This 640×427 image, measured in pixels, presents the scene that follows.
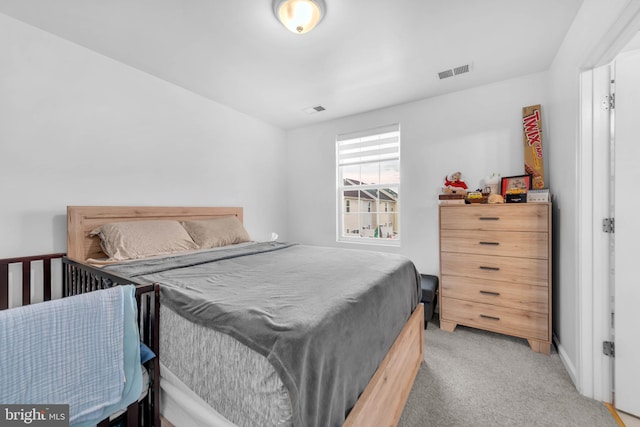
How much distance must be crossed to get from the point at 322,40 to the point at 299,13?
15.7 inches

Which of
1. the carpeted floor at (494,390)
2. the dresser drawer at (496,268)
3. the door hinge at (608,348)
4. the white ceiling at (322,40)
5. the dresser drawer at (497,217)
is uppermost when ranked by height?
the white ceiling at (322,40)

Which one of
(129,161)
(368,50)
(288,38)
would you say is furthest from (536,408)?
(129,161)

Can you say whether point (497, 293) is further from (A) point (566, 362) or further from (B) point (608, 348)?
(B) point (608, 348)

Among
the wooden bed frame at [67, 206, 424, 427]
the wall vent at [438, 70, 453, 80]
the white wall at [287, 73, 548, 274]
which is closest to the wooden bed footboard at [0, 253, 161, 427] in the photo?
the wooden bed frame at [67, 206, 424, 427]

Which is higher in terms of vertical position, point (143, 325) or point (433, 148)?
point (433, 148)

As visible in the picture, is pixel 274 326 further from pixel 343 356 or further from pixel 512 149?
pixel 512 149

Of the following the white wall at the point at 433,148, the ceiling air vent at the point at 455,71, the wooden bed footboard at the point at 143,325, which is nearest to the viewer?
the wooden bed footboard at the point at 143,325

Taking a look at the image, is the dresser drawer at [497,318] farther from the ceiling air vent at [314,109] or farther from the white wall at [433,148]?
the ceiling air vent at [314,109]

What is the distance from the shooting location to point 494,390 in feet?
5.62

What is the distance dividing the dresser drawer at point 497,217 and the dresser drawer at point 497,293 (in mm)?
488

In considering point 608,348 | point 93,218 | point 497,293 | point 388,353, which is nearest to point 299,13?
point 388,353

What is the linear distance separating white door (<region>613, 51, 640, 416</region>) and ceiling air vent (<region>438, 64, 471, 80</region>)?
1.09m

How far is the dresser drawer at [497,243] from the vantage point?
2152 mm

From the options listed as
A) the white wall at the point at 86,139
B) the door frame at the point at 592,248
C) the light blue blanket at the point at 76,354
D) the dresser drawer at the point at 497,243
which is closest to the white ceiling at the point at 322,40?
the white wall at the point at 86,139
